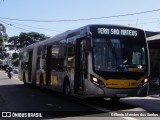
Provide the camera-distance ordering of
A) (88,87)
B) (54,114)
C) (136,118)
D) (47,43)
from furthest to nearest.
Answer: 1. (47,43)
2. (88,87)
3. (54,114)
4. (136,118)

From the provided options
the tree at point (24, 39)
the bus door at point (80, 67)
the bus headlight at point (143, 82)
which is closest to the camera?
the bus headlight at point (143, 82)

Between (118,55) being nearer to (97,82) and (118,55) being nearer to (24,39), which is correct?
(97,82)

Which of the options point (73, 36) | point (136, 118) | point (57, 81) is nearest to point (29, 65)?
point (57, 81)

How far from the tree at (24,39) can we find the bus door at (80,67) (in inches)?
4171

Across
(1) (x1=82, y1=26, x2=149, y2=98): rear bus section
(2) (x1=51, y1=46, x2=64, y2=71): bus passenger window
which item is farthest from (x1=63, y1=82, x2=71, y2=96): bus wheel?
(1) (x1=82, y1=26, x2=149, y2=98): rear bus section

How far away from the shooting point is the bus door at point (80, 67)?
15.0m

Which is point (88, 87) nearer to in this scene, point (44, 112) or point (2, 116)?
point (44, 112)

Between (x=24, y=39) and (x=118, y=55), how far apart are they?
111m

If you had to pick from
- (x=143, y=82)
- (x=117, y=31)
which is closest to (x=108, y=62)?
(x=117, y=31)

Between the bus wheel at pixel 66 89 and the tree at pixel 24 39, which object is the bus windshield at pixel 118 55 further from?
the tree at pixel 24 39

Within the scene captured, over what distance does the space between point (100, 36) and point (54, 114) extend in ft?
11.9

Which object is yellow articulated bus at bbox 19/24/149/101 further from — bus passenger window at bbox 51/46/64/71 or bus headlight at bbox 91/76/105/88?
bus passenger window at bbox 51/46/64/71

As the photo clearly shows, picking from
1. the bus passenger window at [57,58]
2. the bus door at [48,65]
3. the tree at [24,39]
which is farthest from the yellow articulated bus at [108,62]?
the tree at [24,39]

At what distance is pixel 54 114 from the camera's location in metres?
12.6
